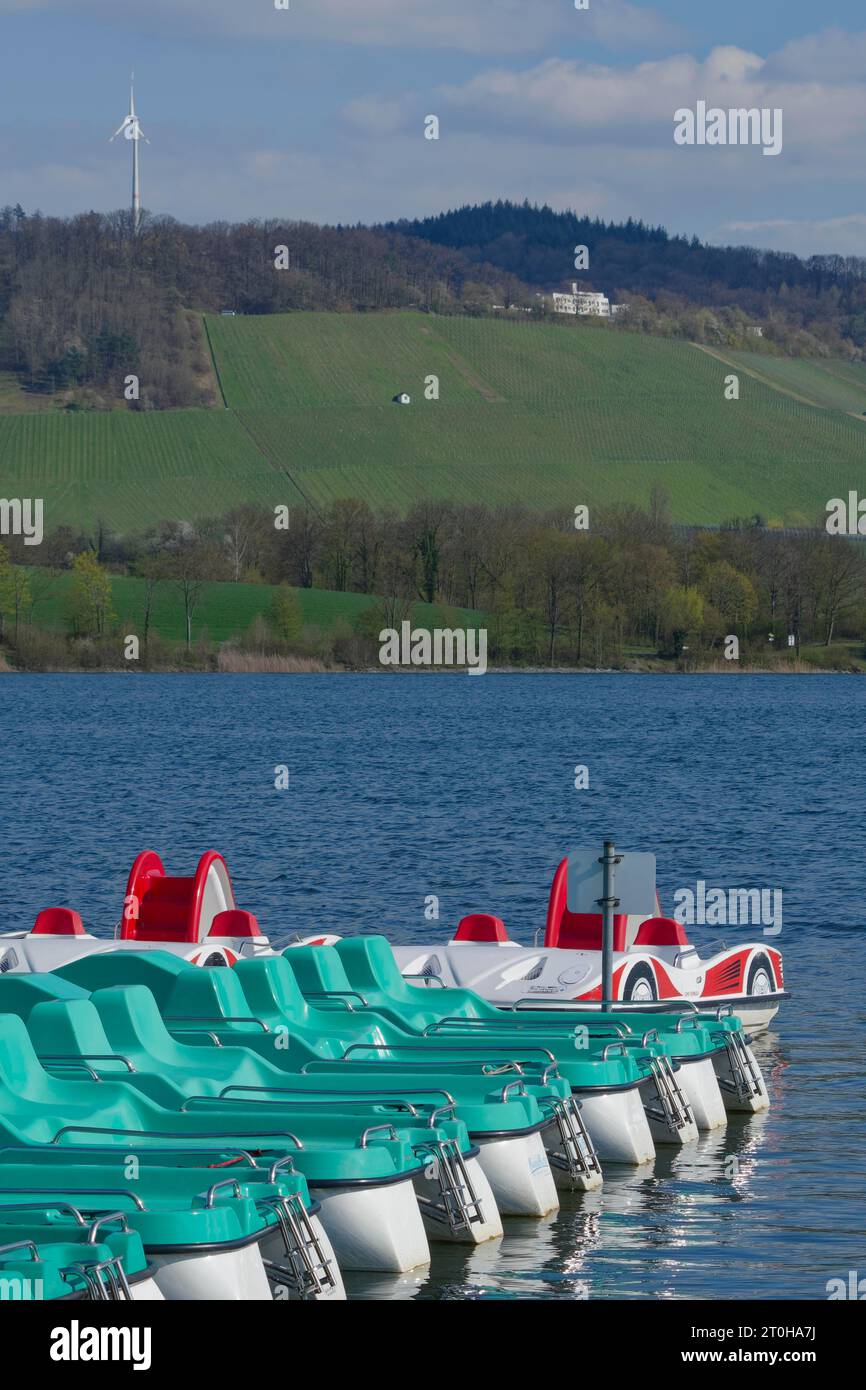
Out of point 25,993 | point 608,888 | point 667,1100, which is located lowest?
point 667,1100

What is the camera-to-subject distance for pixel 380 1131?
44.6 feet

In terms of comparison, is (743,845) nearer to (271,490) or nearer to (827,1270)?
(827,1270)

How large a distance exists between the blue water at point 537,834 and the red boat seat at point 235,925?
17.4ft

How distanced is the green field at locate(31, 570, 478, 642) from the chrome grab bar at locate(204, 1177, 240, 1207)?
134189 mm

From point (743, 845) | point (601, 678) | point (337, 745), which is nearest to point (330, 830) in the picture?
point (743, 845)

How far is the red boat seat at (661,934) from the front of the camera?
23.6 meters

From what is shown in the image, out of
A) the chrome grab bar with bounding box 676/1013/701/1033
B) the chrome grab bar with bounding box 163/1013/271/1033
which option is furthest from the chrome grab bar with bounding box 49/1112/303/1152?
the chrome grab bar with bounding box 676/1013/701/1033

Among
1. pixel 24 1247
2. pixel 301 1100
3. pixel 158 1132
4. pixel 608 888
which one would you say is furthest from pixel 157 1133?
pixel 608 888

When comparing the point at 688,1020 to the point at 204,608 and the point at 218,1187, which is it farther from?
the point at 204,608

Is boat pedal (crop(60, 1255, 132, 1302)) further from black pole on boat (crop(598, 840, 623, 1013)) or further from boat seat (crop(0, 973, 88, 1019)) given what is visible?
black pole on boat (crop(598, 840, 623, 1013))

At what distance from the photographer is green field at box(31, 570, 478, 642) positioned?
146750mm

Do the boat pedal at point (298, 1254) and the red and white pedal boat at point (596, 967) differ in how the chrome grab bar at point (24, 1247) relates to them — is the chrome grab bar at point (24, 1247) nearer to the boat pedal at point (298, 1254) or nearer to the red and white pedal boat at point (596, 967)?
the boat pedal at point (298, 1254)

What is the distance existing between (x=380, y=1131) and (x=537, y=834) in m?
39.5

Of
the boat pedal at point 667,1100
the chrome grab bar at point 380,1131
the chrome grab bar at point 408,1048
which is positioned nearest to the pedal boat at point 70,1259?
the chrome grab bar at point 380,1131
